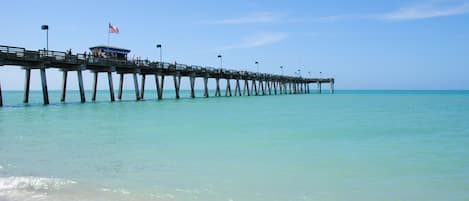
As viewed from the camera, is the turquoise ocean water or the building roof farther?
the building roof

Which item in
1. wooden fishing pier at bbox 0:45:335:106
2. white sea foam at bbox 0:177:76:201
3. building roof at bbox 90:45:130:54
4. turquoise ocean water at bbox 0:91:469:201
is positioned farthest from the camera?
building roof at bbox 90:45:130:54

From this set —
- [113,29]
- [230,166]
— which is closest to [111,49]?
[113,29]

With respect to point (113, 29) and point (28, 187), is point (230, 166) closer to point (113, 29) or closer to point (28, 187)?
point (28, 187)

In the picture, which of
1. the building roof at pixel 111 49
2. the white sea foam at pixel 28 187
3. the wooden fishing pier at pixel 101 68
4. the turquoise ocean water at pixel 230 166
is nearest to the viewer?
the white sea foam at pixel 28 187

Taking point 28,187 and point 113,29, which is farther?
point 113,29

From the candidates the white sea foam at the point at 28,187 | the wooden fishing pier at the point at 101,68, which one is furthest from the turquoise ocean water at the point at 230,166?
the wooden fishing pier at the point at 101,68

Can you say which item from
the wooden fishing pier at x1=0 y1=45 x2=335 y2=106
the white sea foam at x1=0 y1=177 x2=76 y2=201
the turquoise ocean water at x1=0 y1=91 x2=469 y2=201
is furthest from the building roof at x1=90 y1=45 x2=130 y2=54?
the white sea foam at x1=0 y1=177 x2=76 y2=201

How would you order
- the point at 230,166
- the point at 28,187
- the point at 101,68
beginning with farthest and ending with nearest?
the point at 101,68 → the point at 230,166 → the point at 28,187

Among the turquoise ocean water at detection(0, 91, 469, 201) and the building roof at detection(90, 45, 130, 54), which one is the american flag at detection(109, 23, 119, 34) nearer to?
the building roof at detection(90, 45, 130, 54)

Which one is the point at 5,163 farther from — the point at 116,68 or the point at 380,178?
the point at 116,68

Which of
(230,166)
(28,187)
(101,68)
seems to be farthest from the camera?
(101,68)

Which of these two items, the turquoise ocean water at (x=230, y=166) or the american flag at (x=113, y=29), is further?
the american flag at (x=113, y=29)

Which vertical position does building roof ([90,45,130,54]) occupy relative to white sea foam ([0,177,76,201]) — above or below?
above

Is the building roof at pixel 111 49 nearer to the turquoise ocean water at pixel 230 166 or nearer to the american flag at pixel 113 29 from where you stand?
the american flag at pixel 113 29
